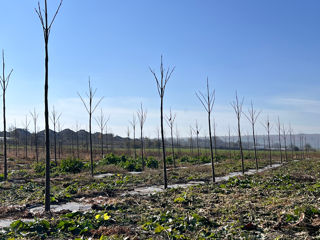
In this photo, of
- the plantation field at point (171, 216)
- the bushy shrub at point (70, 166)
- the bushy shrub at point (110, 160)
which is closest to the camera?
the plantation field at point (171, 216)

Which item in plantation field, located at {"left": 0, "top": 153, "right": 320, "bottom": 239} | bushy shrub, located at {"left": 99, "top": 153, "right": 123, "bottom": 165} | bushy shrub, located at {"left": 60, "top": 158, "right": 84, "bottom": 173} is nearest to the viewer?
plantation field, located at {"left": 0, "top": 153, "right": 320, "bottom": 239}

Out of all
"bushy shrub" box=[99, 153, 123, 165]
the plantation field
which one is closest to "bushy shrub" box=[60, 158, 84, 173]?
"bushy shrub" box=[99, 153, 123, 165]

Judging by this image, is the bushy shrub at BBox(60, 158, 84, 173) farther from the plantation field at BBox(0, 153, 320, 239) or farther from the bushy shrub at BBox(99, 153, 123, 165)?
the plantation field at BBox(0, 153, 320, 239)

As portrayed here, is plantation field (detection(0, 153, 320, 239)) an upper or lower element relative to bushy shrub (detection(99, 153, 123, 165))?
lower

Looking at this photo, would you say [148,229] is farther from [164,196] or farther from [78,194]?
[78,194]

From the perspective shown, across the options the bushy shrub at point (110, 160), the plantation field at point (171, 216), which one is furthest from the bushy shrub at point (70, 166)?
the plantation field at point (171, 216)

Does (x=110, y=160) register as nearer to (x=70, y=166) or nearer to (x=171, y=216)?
(x=70, y=166)

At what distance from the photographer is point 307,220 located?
20.0ft

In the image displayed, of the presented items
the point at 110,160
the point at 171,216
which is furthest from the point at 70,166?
the point at 171,216

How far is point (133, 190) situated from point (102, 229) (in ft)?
22.9

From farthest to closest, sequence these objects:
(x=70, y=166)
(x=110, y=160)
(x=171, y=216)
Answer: (x=110, y=160)
(x=70, y=166)
(x=171, y=216)

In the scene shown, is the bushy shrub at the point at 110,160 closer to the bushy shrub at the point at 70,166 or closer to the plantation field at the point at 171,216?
the bushy shrub at the point at 70,166

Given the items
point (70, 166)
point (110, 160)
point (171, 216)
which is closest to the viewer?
point (171, 216)

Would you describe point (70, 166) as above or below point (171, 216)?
above
